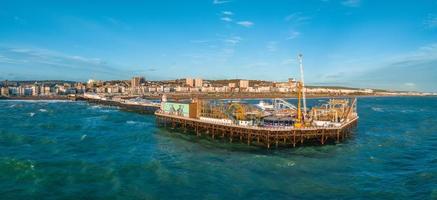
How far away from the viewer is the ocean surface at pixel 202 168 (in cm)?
3081

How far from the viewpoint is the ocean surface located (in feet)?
101

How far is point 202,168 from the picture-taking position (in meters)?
38.1

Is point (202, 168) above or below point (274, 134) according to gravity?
below

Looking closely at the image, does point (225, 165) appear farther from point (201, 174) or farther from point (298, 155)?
point (298, 155)

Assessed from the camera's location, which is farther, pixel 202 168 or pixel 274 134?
pixel 274 134

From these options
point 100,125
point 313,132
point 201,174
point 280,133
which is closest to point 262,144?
point 280,133

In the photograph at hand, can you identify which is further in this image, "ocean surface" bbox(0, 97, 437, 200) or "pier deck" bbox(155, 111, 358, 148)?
"pier deck" bbox(155, 111, 358, 148)

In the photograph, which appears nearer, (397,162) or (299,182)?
(299,182)

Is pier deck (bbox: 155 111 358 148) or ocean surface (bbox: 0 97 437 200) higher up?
pier deck (bbox: 155 111 358 148)

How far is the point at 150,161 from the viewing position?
4156 cm

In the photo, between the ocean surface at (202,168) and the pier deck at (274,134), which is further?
the pier deck at (274,134)

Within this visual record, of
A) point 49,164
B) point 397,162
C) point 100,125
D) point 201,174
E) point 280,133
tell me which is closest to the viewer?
point 201,174

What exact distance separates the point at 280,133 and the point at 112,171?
24087mm

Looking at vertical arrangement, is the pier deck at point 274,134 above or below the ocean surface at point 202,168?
above
